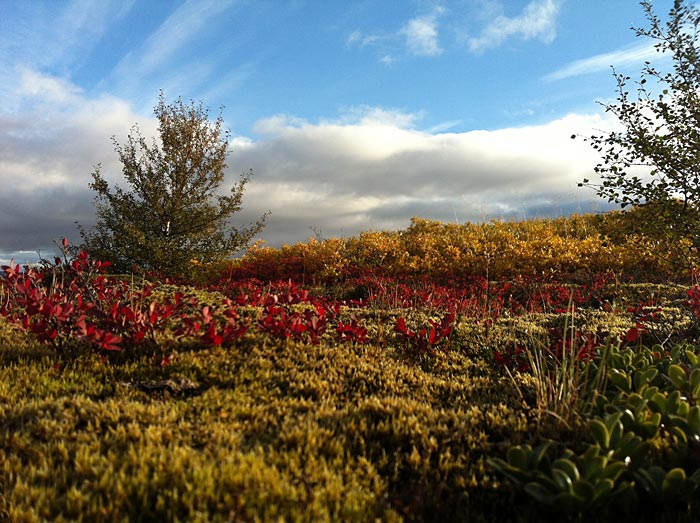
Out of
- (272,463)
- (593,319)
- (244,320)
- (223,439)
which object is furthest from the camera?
(593,319)

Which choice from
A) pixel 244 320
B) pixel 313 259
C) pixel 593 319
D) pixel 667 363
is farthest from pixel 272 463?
pixel 313 259

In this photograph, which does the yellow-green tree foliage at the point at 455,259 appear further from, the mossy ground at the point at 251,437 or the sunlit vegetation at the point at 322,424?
the mossy ground at the point at 251,437

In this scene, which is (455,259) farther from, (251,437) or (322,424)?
(251,437)

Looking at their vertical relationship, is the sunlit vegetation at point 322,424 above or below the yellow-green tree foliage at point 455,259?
below

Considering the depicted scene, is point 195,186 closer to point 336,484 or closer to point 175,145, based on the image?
point 175,145

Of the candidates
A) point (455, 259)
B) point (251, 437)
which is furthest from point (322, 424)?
point (455, 259)

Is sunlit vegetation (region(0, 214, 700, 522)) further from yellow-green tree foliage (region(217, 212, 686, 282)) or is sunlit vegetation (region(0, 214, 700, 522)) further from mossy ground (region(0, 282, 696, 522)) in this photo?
yellow-green tree foliage (region(217, 212, 686, 282))

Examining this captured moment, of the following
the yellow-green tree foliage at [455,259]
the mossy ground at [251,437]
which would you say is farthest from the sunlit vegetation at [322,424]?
the yellow-green tree foliage at [455,259]

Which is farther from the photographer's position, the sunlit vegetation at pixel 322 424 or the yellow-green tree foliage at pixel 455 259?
the yellow-green tree foliage at pixel 455 259

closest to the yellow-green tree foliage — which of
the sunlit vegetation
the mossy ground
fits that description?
the sunlit vegetation

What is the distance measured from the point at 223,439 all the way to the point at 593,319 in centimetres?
739

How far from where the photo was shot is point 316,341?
205 inches

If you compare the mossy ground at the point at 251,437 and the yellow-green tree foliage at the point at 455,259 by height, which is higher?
the yellow-green tree foliage at the point at 455,259

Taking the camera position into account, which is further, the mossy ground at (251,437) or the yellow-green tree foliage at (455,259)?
the yellow-green tree foliage at (455,259)
